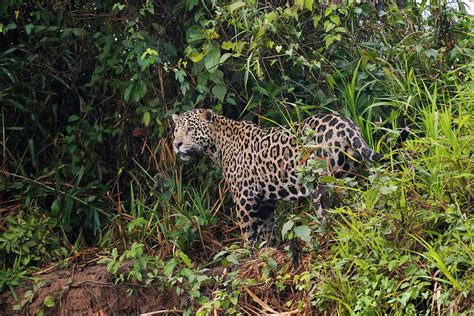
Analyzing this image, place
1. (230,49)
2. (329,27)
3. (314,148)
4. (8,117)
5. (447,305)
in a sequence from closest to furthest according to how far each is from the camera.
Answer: (447,305)
(314,148)
(329,27)
(230,49)
(8,117)

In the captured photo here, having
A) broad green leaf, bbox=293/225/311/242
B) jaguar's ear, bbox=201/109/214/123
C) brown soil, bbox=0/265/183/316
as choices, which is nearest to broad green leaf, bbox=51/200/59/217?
brown soil, bbox=0/265/183/316

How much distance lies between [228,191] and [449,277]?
109 inches

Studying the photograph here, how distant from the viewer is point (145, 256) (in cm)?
848

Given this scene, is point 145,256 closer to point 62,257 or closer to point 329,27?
point 62,257

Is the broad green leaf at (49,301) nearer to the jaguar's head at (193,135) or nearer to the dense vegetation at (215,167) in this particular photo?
the dense vegetation at (215,167)

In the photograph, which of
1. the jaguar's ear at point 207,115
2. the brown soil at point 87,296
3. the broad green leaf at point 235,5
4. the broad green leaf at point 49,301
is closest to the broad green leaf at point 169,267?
the brown soil at point 87,296

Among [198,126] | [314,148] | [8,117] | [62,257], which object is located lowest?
[62,257]

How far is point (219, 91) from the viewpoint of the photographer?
8.84 m

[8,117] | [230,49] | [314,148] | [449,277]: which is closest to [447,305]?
[449,277]

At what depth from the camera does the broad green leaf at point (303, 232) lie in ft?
23.6

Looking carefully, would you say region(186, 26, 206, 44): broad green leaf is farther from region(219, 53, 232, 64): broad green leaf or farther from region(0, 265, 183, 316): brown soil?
region(0, 265, 183, 316): brown soil

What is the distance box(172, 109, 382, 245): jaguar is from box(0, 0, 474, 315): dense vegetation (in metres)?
0.17

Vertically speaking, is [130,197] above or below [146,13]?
below

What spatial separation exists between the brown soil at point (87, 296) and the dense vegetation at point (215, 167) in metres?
0.09
